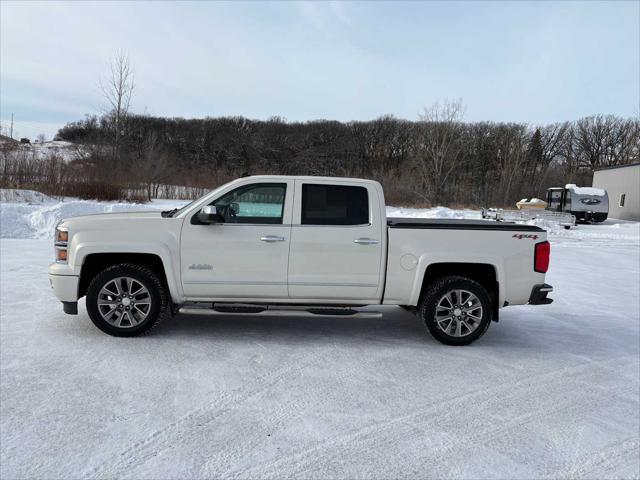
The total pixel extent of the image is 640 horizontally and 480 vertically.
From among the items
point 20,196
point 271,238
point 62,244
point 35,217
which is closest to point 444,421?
point 271,238

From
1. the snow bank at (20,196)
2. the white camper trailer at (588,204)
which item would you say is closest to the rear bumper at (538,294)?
the snow bank at (20,196)

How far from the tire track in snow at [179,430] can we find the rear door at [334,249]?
1178 mm

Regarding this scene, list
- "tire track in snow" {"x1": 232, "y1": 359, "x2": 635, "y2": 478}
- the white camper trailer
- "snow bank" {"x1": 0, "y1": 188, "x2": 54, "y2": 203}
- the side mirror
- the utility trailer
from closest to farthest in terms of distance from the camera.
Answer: "tire track in snow" {"x1": 232, "y1": 359, "x2": 635, "y2": 478}
the side mirror
"snow bank" {"x1": 0, "y1": 188, "x2": 54, "y2": 203}
the utility trailer
the white camper trailer

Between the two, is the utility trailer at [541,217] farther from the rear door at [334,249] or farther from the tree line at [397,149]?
the rear door at [334,249]

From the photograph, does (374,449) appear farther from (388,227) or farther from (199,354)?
(388,227)

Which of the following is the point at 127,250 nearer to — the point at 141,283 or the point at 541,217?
the point at 141,283

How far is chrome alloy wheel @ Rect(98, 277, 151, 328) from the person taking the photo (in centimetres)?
533

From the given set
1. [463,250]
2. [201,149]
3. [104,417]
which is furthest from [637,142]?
[104,417]

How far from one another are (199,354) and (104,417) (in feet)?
4.71

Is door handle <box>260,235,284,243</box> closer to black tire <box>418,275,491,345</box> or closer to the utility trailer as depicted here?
black tire <box>418,275,491,345</box>

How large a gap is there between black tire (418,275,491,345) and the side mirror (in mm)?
2504

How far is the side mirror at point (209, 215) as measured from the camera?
511cm

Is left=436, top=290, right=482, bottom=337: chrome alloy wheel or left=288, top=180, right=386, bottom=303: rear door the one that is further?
left=436, top=290, right=482, bottom=337: chrome alloy wheel

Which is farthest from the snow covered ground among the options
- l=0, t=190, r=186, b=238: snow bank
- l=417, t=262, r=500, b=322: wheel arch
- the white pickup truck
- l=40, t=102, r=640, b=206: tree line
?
l=40, t=102, r=640, b=206: tree line
